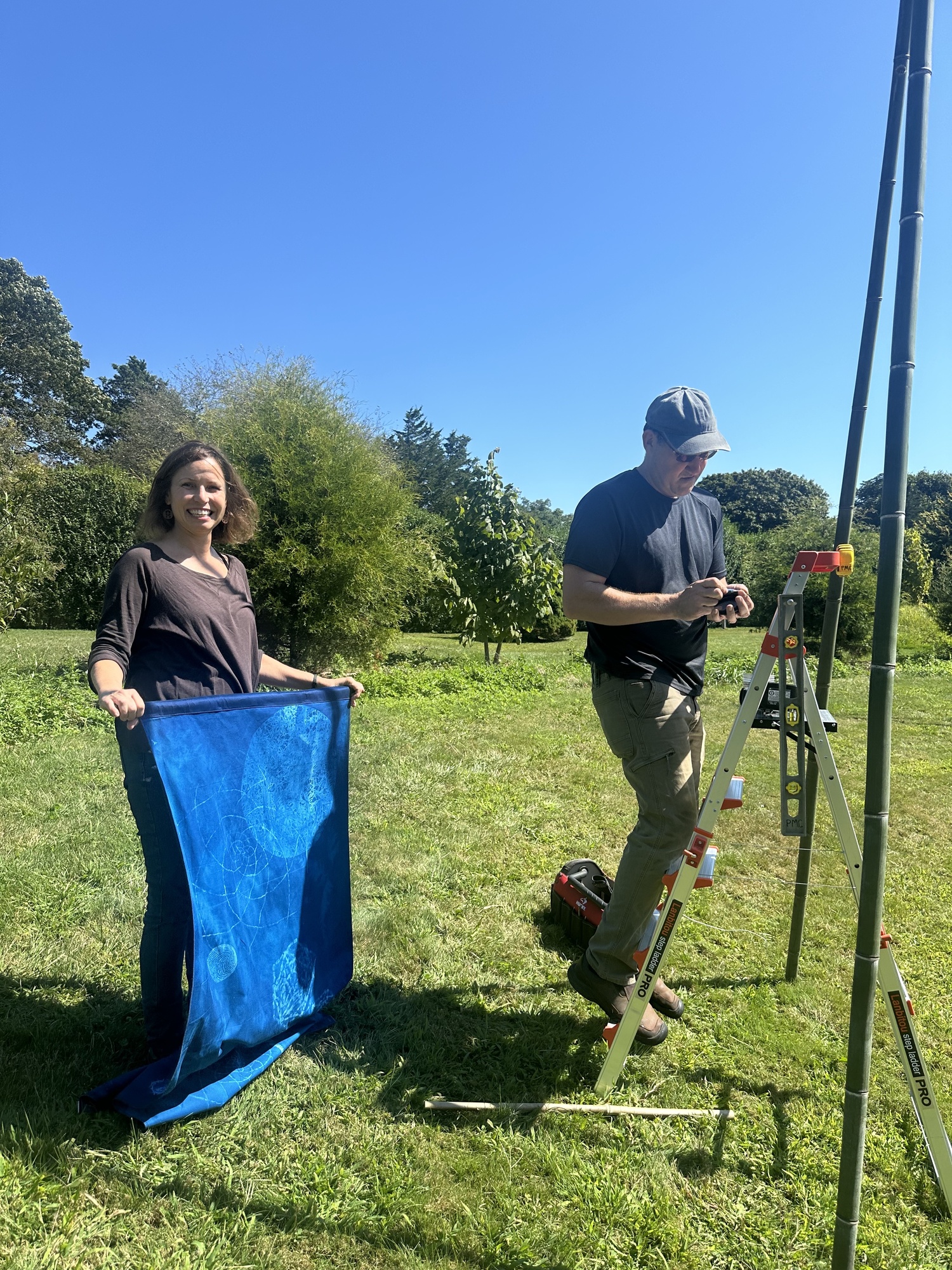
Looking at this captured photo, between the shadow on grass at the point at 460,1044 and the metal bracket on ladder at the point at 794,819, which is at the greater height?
the metal bracket on ladder at the point at 794,819

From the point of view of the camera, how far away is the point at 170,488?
2.36 m

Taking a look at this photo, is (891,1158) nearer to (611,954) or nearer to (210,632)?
(611,954)

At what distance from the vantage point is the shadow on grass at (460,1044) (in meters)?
2.43

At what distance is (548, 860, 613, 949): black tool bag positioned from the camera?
3328 millimetres

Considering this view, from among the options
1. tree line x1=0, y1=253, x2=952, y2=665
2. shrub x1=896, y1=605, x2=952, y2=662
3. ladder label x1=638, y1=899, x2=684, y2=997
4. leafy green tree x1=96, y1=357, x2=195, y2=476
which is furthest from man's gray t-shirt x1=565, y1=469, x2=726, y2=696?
leafy green tree x1=96, y1=357, x2=195, y2=476

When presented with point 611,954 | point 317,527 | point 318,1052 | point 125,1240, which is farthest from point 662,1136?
point 317,527

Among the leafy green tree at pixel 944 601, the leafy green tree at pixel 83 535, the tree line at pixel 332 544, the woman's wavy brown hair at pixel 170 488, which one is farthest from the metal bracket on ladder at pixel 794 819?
the leafy green tree at pixel 83 535

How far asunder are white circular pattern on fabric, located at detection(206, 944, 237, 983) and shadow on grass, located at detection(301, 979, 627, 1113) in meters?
0.63

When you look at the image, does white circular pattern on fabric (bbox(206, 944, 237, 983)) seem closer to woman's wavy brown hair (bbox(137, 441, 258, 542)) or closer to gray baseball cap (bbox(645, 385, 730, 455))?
woman's wavy brown hair (bbox(137, 441, 258, 542))

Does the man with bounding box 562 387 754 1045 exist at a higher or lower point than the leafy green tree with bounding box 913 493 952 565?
lower

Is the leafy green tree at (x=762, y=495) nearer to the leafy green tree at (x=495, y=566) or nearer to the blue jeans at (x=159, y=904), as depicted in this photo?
the leafy green tree at (x=495, y=566)

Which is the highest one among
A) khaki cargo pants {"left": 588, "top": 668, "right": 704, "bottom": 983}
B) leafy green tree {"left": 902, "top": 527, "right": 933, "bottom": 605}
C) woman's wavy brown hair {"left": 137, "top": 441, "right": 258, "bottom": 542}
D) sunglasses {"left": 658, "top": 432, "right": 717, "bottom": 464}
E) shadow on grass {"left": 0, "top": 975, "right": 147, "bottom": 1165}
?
leafy green tree {"left": 902, "top": 527, "right": 933, "bottom": 605}

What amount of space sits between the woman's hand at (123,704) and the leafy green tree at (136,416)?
38.5 metres

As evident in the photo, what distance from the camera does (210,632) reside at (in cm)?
231
